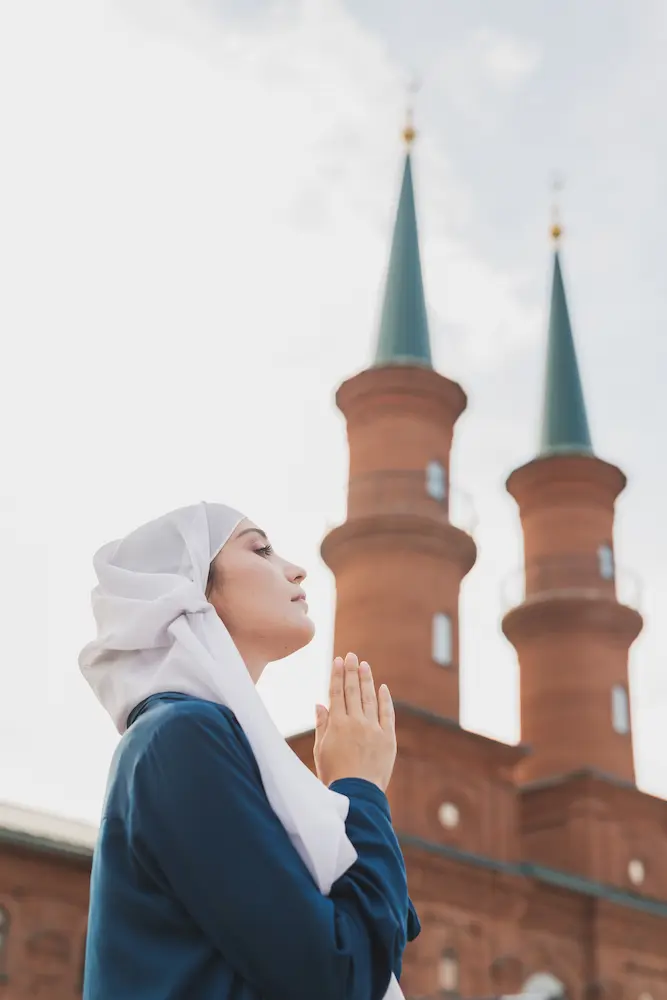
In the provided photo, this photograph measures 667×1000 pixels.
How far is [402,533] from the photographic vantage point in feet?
83.3

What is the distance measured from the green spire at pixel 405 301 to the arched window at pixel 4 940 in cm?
1412

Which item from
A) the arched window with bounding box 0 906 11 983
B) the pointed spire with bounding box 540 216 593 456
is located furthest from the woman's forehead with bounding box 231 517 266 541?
the pointed spire with bounding box 540 216 593 456

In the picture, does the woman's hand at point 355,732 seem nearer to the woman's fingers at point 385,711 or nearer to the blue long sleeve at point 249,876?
the woman's fingers at point 385,711

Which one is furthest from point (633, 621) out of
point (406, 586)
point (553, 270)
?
point (553, 270)

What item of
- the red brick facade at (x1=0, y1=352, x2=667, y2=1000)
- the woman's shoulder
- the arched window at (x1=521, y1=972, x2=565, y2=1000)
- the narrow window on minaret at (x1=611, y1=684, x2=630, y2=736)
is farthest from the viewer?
the narrow window on minaret at (x1=611, y1=684, x2=630, y2=736)

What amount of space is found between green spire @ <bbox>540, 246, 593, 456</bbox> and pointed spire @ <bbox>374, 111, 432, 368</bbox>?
5050mm

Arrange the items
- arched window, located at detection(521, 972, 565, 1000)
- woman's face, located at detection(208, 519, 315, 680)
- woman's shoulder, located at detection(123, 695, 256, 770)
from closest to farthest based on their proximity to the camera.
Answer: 1. woman's shoulder, located at detection(123, 695, 256, 770)
2. woman's face, located at detection(208, 519, 315, 680)
3. arched window, located at detection(521, 972, 565, 1000)

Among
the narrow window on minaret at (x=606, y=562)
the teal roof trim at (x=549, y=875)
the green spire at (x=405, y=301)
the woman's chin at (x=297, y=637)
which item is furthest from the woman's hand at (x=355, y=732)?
the narrow window on minaret at (x=606, y=562)

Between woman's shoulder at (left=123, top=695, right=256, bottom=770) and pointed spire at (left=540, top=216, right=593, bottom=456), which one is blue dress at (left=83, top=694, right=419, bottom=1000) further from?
pointed spire at (left=540, top=216, right=593, bottom=456)

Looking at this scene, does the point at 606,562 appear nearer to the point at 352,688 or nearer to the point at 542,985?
the point at 542,985

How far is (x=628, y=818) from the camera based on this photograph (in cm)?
2719

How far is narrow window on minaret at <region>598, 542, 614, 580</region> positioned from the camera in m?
29.8

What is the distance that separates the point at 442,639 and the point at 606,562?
6.80 meters

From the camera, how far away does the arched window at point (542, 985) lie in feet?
77.4
